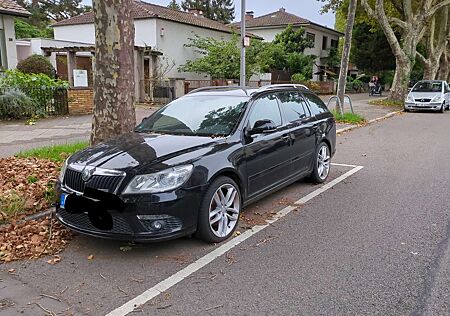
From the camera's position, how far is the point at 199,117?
5.45 meters

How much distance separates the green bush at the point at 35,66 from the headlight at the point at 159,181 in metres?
18.1

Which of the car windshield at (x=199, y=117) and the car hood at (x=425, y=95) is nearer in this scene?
the car windshield at (x=199, y=117)

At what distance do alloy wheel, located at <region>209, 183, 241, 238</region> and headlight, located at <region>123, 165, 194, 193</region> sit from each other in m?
0.47

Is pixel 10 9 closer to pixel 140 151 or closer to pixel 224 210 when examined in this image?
pixel 140 151

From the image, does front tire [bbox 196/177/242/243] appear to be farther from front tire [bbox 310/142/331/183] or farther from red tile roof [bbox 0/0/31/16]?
red tile roof [bbox 0/0/31/16]

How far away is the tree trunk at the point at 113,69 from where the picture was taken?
5941 mm

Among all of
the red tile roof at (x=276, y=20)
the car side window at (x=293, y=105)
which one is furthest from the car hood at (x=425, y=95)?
the red tile roof at (x=276, y=20)

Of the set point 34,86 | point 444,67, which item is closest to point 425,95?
point 34,86

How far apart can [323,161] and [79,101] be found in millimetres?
10996

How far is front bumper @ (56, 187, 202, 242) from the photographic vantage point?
3973mm

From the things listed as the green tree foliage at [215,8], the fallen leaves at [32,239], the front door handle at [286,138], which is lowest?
the fallen leaves at [32,239]

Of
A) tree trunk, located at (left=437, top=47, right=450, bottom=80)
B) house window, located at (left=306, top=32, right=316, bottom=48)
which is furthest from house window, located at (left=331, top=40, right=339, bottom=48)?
tree trunk, located at (left=437, top=47, right=450, bottom=80)

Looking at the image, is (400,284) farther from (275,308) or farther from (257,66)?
(257,66)

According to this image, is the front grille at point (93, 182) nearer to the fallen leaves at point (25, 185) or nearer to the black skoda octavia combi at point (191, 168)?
the black skoda octavia combi at point (191, 168)
